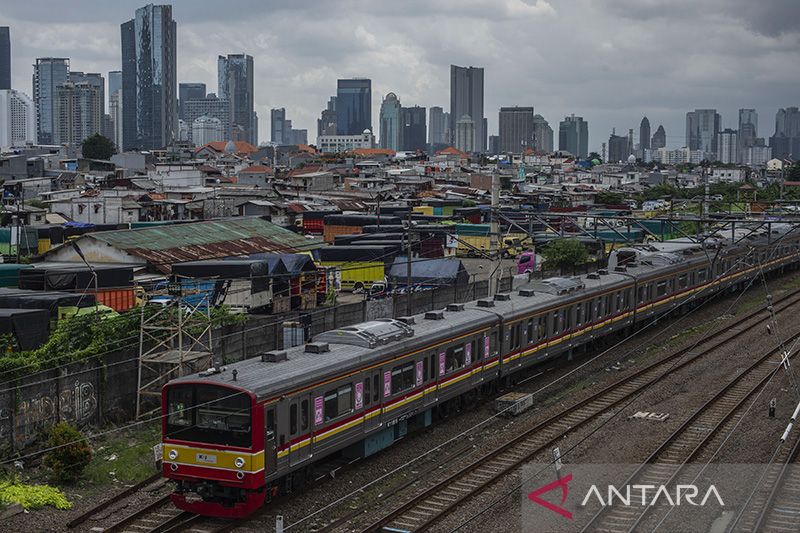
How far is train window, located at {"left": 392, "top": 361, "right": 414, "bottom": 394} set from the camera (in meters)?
18.7

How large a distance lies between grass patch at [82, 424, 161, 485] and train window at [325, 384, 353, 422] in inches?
142

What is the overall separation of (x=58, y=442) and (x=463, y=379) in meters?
8.49

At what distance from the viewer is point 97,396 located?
20.7 metres

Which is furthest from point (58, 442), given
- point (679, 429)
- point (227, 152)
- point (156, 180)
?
point (227, 152)

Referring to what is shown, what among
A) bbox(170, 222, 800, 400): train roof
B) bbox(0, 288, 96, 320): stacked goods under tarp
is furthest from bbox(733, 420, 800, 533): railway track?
bbox(0, 288, 96, 320): stacked goods under tarp

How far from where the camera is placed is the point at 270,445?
15.0 meters

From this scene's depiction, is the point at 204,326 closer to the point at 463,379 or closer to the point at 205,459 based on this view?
the point at 463,379

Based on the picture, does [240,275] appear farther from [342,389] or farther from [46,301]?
[342,389]

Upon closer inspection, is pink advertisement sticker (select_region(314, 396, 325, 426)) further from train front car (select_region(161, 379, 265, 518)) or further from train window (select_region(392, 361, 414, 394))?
train window (select_region(392, 361, 414, 394))

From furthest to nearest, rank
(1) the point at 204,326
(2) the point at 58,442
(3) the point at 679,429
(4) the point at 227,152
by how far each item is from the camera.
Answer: (4) the point at 227,152 → (1) the point at 204,326 → (3) the point at 679,429 → (2) the point at 58,442

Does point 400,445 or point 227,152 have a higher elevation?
point 227,152

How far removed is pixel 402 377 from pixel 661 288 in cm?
1930

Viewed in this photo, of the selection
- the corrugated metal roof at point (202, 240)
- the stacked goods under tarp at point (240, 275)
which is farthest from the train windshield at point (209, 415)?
the corrugated metal roof at point (202, 240)

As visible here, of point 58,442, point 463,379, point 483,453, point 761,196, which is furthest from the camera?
point 761,196
